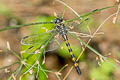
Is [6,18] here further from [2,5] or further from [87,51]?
[87,51]

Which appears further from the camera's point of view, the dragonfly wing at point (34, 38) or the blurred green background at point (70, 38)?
the blurred green background at point (70, 38)

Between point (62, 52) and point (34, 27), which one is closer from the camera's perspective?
point (34, 27)

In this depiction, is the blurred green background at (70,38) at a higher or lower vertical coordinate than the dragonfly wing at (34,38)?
lower

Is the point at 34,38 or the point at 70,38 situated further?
the point at 70,38

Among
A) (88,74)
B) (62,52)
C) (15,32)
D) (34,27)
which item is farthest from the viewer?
(15,32)

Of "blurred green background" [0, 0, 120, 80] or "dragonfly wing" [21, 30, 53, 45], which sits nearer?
"dragonfly wing" [21, 30, 53, 45]

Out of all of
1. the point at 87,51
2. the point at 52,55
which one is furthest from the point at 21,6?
the point at 87,51

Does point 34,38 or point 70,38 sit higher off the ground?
point 34,38

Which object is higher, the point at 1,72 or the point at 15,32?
the point at 15,32

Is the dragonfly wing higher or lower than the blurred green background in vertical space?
higher

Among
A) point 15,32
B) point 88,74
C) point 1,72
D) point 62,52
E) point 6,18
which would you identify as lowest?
point 88,74

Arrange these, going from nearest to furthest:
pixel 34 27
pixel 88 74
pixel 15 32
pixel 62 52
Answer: pixel 34 27
pixel 62 52
pixel 88 74
pixel 15 32
